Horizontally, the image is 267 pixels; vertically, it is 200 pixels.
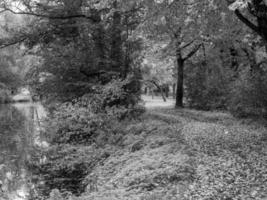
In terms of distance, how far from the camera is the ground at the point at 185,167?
17.8ft

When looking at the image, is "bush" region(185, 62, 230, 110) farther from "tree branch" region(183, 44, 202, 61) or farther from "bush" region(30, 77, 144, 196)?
"bush" region(30, 77, 144, 196)

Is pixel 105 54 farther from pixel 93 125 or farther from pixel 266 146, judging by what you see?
pixel 266 146

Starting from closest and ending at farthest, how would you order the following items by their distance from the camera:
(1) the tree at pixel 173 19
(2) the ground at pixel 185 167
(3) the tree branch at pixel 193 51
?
1. (2) the ground at pixel 185 167
2. (1) the tree at pixel 173 19
3. (3) the tree branch at pixel 193 51

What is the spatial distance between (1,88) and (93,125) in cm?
3573

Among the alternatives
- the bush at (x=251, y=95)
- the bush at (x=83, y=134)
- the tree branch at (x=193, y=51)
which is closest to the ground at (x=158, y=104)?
the bush at (x=83, y=134)

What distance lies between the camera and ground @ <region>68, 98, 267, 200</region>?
544 cm

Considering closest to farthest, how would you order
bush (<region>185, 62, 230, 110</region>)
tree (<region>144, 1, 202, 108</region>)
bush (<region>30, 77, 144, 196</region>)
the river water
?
the river water → bush (<region>30, 77, 144, 196</region>) → tree (<region>144, 1, 202, 108</region>) → bush (<region>185, 62, 230, 110</region>)

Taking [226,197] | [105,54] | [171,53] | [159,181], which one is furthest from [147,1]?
[171,53]

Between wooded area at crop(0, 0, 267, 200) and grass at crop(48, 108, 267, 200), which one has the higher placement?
wooded area at crop(0, 0, 267, 200)

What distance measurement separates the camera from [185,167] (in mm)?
6500

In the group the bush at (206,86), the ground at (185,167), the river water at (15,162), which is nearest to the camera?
the ground at (185,167)

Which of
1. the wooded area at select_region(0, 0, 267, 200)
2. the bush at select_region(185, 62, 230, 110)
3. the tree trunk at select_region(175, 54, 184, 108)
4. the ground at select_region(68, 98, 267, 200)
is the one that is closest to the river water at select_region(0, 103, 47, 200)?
the wooded area at select_region(0, 0, 267, 200)

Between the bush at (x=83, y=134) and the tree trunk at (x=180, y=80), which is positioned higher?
the tree trunk at (x=180, y=80)

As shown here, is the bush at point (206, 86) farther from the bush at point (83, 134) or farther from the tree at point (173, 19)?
the bush at point (83, 134)
